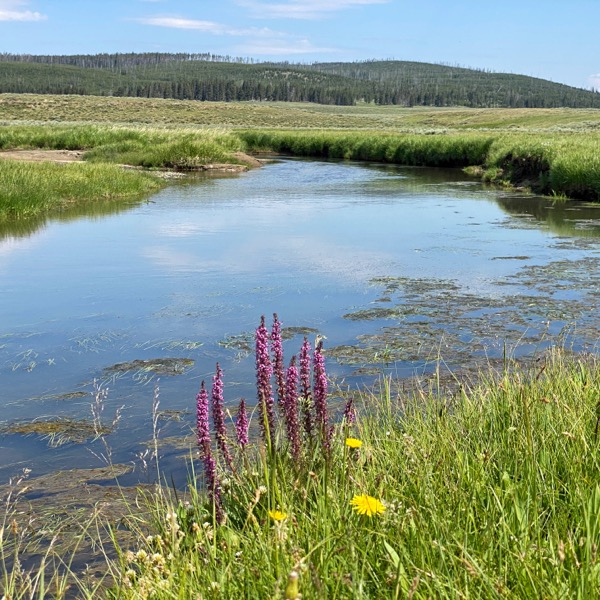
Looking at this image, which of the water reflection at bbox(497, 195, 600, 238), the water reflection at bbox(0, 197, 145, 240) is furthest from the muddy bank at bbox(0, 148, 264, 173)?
the water reflection at bbox(497, 195, 600, 238)

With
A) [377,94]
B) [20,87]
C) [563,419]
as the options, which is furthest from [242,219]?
[377,94]

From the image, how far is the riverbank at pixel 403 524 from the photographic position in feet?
7.24

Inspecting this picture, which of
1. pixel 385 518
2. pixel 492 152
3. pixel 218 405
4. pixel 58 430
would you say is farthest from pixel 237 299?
pixel 492 152

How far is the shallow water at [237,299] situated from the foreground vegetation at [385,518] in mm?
471

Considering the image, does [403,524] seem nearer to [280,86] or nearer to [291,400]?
[291,400]

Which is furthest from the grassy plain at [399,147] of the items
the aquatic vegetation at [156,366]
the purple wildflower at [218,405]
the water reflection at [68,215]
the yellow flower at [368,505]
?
the yellow flower at [368,505]

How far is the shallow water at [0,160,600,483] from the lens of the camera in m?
6.28

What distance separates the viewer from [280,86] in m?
155

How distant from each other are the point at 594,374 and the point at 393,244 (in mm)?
9442

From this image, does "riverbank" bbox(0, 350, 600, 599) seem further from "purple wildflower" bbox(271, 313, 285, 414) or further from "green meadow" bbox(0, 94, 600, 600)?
"purple wildflower" bbox(271, 313, 285, 414)

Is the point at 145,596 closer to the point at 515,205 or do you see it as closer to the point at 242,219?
the point at 242,219

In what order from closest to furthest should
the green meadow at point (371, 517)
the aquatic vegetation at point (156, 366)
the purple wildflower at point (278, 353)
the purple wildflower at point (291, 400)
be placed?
1. the green meadow at point (371, 517)
2. the purple wildflower at point (278, 353)
3. the purple wildflower at point (291, 400)
4. the aquatic vegetation at point (156, 366)

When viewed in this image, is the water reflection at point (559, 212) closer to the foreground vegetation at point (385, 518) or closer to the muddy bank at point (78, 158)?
the foreground vegetation at point (385, 518)

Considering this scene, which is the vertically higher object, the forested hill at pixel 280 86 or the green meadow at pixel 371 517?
the forested hill at pixel 280 86
